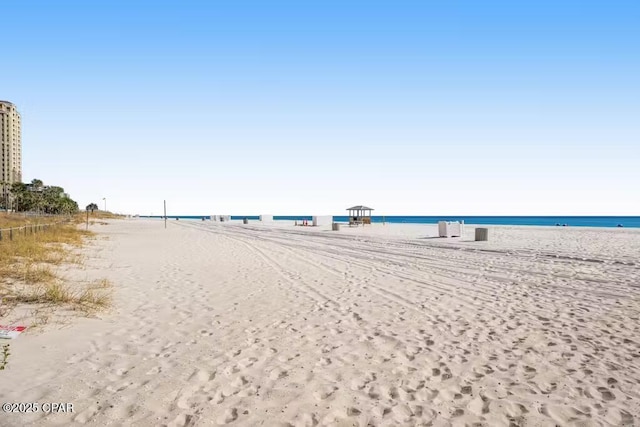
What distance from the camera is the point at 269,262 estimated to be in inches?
547

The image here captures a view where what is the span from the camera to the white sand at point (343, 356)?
3.54 metres

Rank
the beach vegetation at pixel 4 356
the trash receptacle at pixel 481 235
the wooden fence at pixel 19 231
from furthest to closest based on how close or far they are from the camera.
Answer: the trash receptacle at pixel 481 235 → the wooden fence at pixel 19 231 → the beach vegetation at pixel 4 356

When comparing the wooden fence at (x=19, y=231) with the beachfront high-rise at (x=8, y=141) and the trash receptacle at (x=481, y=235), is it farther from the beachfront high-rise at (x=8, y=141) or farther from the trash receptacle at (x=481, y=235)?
the beachfront high-rise at (x=8, y=141)

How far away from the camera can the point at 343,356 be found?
16.1 feet

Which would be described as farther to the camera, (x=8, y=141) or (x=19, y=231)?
(x=8, y=141)

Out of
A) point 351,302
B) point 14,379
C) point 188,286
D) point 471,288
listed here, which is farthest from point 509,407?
point 188,286

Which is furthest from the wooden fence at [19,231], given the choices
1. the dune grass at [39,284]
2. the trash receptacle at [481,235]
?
the trash receptacle at [481,235]

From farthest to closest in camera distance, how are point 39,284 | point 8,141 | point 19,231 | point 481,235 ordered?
point 8,141, point 481,235, point 19,231, point 39,284

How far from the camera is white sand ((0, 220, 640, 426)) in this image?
11.6 ft

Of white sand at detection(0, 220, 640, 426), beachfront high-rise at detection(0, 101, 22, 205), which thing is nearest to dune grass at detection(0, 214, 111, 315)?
white sand at detection(0, 220, 640, 426)

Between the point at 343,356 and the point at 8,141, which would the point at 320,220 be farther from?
the point at 8,141

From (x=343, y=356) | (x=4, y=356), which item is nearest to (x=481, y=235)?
(x=343, y=356)

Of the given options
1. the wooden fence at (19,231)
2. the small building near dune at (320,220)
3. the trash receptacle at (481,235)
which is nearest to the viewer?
the wooden fence at (19,231)

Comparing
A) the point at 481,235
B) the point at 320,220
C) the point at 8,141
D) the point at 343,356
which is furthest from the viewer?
the point at 8,141
